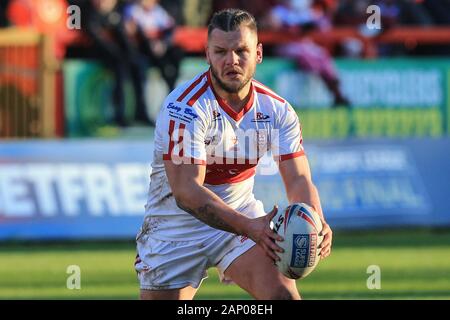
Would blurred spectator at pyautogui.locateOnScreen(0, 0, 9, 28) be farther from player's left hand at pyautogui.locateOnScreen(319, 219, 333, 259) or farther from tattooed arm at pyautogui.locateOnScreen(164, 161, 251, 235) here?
player's left hand at pyautogui.locateOnScreen(319, 219, 333, 259)

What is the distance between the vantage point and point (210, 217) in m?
7.43

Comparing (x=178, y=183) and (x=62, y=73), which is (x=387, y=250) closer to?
(x=62, y=73)

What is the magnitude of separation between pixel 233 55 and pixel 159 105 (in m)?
10.8

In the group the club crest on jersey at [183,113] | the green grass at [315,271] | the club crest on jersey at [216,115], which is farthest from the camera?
the green grass at [315,271]

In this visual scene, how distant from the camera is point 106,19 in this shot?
18125 millimetres

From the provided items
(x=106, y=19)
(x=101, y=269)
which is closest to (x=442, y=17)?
(x=106, y=19)

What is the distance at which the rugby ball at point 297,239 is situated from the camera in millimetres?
7191

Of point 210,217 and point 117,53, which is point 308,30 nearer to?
point 117,53

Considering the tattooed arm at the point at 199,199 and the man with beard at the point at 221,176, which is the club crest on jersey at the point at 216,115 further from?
the tattooed arm at the point at 199,199

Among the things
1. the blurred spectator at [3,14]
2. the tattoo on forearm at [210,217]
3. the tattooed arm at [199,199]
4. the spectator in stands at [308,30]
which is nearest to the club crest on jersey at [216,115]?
the tattooed arm at [199,199]

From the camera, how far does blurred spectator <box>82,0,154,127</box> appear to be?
1792 centimetres

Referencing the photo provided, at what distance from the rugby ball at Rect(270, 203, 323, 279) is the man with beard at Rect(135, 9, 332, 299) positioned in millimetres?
72

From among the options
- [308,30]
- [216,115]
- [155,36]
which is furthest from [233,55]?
[308,30]

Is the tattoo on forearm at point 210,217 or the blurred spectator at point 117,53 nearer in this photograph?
the tattoo on forearm at point 210,217
